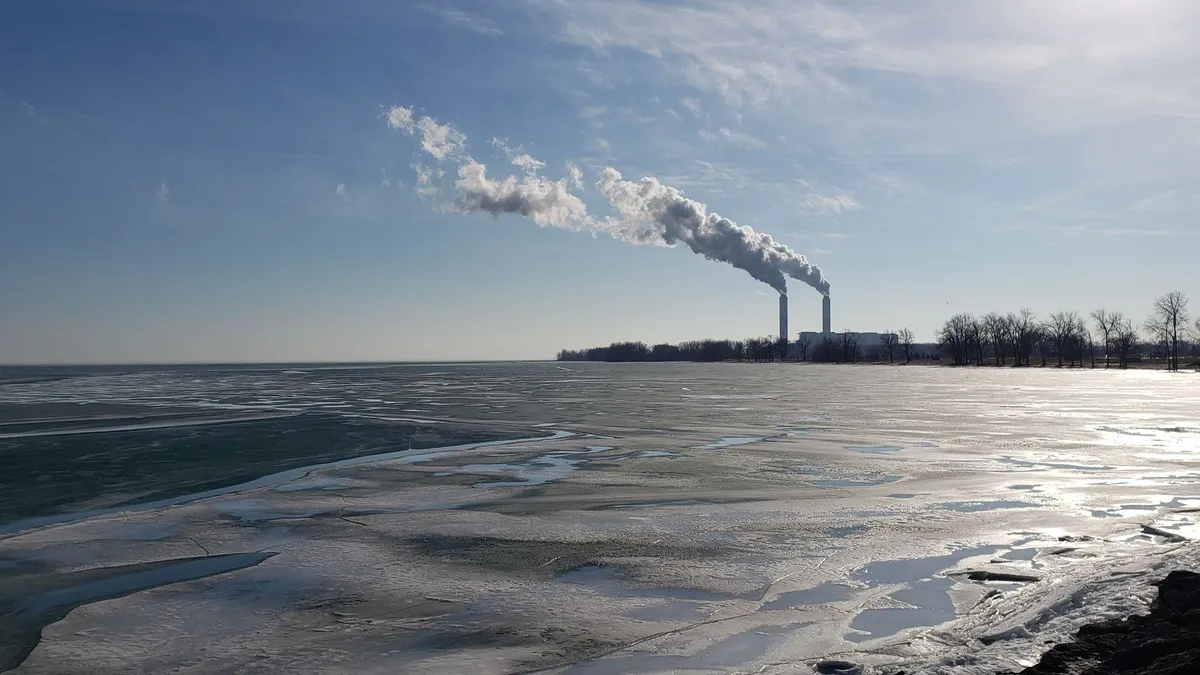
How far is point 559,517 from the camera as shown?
954cm

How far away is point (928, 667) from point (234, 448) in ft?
49.5

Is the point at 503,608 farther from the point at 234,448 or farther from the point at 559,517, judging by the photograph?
the point at 234,448

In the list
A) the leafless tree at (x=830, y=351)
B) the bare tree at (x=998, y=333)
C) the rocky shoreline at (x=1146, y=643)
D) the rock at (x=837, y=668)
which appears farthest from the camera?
the leafless tree at (x=830, y=351)

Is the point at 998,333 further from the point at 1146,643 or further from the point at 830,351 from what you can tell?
the point at 1146,643

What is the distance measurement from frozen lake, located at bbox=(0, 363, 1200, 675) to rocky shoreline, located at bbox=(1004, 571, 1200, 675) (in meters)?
Answer: 0.24

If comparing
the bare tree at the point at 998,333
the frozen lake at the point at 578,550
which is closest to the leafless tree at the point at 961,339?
the bare tree at the point at 998,333

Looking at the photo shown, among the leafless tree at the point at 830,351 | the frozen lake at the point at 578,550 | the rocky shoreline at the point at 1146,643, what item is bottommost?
the frozen lake at the point at 578,550

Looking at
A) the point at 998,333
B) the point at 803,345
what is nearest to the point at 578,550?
the point at 998,333

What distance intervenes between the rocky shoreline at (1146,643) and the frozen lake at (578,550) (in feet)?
0.78

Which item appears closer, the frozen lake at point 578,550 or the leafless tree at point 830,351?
the frozen lake at point 578,550

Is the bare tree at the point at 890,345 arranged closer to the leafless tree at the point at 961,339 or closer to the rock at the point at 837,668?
the leafless tree at the point at 961,339

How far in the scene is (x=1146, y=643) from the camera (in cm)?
422

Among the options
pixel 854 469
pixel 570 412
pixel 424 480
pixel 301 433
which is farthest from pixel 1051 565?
pixel 570 412

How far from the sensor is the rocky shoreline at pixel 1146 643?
13.0 ft
